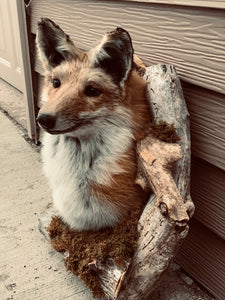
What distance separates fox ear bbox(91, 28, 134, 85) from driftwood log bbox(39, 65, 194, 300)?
8.7 inches

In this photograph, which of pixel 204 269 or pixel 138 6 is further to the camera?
pixel 204 269

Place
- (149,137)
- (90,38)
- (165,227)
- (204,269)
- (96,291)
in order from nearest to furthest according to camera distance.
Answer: (165,227), (149,137), (96,291), (204,269), (90,38)

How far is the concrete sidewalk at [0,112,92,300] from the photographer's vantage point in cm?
173

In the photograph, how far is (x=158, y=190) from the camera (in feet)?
4.09

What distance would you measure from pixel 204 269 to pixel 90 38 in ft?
5.09

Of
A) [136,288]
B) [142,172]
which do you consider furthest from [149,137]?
[136,288]

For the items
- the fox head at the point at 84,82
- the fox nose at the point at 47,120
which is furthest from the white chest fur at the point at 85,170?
the fox nose at the point at 47,120

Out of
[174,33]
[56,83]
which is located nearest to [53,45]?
[56,83]

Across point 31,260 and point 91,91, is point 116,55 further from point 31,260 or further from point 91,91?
point 31,260

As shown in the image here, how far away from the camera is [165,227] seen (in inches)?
51.0

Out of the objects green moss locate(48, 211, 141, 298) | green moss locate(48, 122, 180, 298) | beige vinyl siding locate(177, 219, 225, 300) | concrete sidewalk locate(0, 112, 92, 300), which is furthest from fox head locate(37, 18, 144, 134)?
concrete sidewalk locate(0, 112, 92, 300)

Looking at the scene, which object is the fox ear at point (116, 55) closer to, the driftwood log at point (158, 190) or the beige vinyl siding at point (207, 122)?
the driftwood log at point (158, 190)

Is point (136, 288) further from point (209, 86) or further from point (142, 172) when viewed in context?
point (209, 86)

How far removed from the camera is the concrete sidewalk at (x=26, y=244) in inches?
68.3
